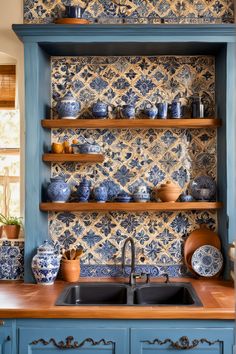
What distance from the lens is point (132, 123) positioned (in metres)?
3.48

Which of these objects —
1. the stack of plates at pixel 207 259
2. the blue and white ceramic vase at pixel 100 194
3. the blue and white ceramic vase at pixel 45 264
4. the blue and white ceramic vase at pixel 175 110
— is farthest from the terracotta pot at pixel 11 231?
the blue and white ceramic vase at pixel 175 110

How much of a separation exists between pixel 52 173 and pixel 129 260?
30.9 inches

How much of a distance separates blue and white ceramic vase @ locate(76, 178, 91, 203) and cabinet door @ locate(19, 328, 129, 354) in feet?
3.09

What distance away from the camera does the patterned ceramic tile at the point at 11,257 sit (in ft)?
11.7

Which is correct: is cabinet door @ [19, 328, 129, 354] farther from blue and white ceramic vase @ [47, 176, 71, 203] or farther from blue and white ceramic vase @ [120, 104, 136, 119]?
blue and white ceramic vase @ [120, 104, 136, 119]


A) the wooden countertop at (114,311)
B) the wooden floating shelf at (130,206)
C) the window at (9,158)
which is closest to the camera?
the wooden countertop at (114,311)

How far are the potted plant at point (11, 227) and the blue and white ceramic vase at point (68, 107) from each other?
769 millimetres

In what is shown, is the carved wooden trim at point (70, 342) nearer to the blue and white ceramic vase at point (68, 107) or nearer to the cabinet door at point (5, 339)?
the cabinet door at point (5, 339)

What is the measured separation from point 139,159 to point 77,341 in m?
1.32

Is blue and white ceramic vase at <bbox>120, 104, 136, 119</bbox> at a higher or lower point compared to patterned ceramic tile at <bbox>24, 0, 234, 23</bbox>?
lower

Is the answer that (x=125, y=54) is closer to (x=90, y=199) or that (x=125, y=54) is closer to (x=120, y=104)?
(x=120, y=104)

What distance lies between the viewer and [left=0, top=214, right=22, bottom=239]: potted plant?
3.64 m

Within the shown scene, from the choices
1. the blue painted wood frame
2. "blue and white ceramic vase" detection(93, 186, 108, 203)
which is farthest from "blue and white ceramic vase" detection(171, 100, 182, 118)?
"blue and white ceramic vase" detection(93, 186, 108, 203)

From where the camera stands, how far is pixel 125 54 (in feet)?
12.1
